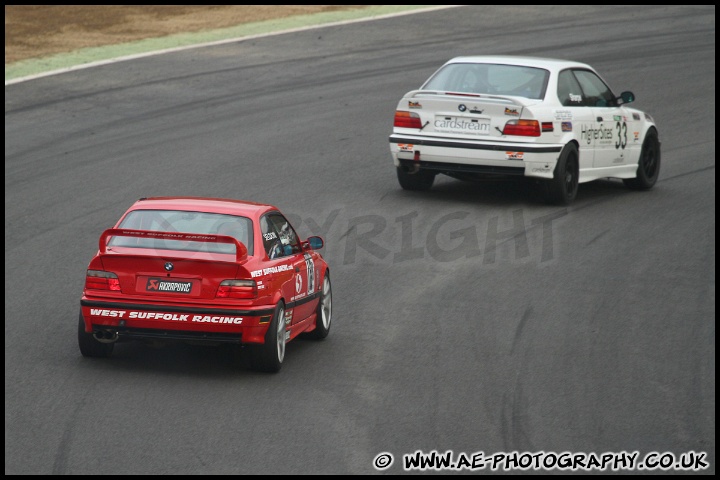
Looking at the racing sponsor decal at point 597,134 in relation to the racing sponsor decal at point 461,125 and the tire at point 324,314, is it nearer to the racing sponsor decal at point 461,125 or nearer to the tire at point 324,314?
the racing sponsor decal at point 461,125

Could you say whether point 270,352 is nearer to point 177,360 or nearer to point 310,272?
point 177,360

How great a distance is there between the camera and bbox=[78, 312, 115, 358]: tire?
30.9 feet

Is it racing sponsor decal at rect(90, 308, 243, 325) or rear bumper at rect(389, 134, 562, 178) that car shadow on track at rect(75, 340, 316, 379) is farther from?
rear bumper at rect(389, 134, 562, 178)

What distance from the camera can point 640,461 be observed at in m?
7.61

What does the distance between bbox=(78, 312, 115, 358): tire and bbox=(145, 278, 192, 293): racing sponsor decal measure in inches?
24.9

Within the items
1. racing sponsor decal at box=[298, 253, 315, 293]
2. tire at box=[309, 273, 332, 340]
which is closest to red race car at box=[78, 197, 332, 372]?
racing sponsor decal at box=[298, 253, 315, 293]

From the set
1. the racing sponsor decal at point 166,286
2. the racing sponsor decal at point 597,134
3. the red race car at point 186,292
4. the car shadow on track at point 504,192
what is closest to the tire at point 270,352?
the red race car at point 186,292

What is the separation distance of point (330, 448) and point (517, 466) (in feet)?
3.85

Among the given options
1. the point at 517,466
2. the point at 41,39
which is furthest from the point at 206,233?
the point at 41,39

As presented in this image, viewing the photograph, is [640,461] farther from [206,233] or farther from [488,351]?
[206,233]

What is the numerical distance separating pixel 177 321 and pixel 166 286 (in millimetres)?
285

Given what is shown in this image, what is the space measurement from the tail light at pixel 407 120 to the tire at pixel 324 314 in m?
4.63

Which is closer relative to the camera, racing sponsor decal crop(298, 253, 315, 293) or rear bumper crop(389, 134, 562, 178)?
racing sponsor decal crop(298, 253, 315, 293)

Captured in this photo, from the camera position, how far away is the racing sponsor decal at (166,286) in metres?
9.16
